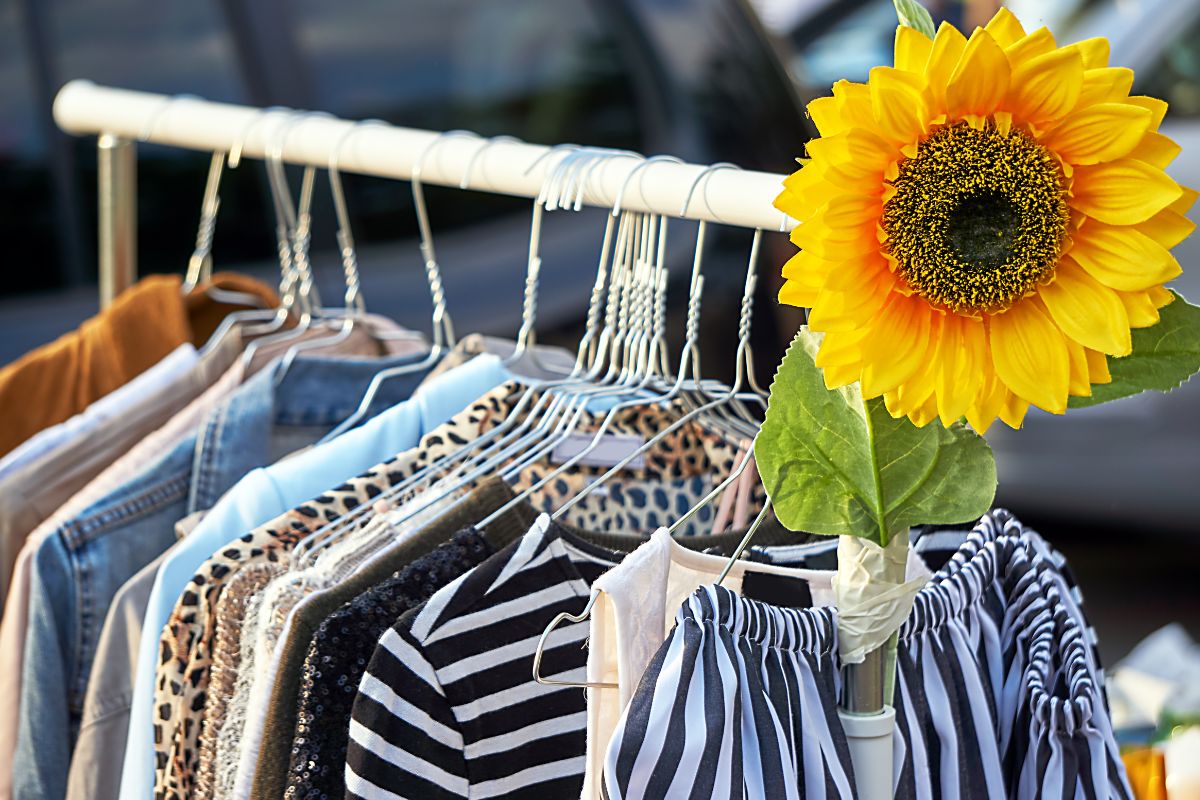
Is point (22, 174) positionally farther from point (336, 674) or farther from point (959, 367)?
point (959, 367)

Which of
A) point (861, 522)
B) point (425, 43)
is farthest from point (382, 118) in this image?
point (861, 522)

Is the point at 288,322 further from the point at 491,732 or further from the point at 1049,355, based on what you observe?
the point at 1049,355

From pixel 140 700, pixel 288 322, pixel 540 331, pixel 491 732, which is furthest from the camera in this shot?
pixel 540 331

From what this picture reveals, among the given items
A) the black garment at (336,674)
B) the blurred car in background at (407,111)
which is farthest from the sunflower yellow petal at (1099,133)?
the blurred car in background at (407,111)

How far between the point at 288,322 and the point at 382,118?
1082mm

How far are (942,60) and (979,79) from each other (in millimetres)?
20

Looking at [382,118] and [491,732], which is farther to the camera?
[382,118]

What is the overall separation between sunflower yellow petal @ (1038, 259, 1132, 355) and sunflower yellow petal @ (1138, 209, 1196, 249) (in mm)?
34

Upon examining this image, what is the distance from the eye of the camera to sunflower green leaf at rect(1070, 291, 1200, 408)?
708mm

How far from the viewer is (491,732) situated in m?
0.93

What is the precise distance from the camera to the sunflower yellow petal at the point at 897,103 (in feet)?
2.10

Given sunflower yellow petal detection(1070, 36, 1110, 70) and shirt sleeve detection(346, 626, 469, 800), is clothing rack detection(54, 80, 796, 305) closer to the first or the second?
sunflower yellow petal detection(1070, 36, 1110, 70)

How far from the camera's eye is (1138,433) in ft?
11.5

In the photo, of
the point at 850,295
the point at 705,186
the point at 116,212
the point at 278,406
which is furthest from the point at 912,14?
the point at 116,212
